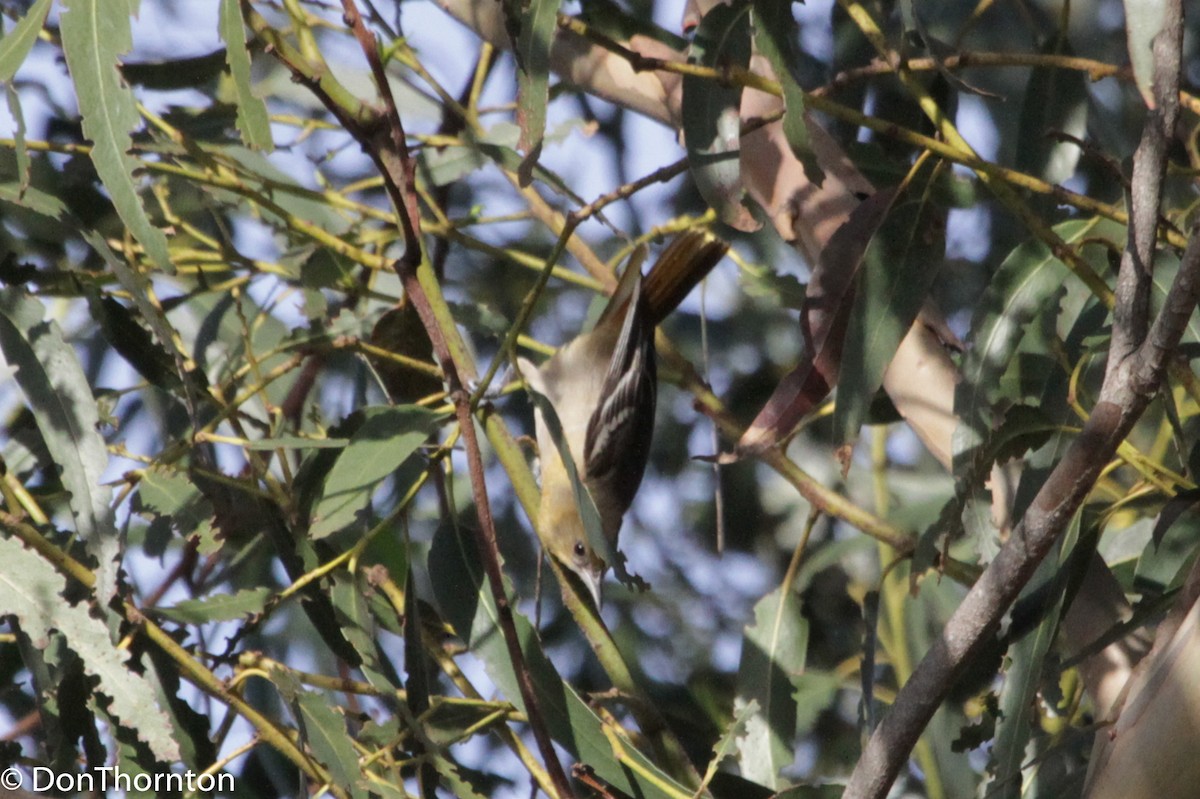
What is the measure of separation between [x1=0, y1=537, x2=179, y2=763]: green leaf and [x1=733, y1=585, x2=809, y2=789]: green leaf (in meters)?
0.88

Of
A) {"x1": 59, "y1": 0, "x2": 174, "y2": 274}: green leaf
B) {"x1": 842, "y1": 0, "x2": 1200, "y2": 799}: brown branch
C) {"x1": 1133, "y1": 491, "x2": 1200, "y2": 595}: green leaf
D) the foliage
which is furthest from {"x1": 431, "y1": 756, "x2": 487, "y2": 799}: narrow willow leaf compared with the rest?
{"x1": 1133, "y1": 491, "x2": 1200, "y2": 595}: green leaf

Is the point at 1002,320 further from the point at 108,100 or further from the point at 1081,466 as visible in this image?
the point at 108,100

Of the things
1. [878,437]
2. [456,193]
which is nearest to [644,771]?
[878,437]

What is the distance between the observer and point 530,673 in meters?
1.64

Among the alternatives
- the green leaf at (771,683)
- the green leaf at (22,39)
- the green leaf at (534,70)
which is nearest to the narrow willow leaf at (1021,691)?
the green leaf at (771,683)

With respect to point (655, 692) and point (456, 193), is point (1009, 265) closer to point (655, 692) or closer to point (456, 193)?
point (655, 692)

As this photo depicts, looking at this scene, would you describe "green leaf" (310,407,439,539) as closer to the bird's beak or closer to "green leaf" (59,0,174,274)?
"green leaf" (59,0,174,274)

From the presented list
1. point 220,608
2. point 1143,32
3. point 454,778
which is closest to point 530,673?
point 454,778

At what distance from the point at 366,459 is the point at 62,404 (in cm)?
37

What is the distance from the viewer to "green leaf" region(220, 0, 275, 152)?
1261 mm

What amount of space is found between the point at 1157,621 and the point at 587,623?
2.50 ft

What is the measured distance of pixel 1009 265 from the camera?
1530 mm

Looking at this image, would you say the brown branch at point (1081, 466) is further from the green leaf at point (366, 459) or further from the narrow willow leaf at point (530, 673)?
the green leaf at point (366, 459)

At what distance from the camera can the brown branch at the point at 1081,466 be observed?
108 cm
